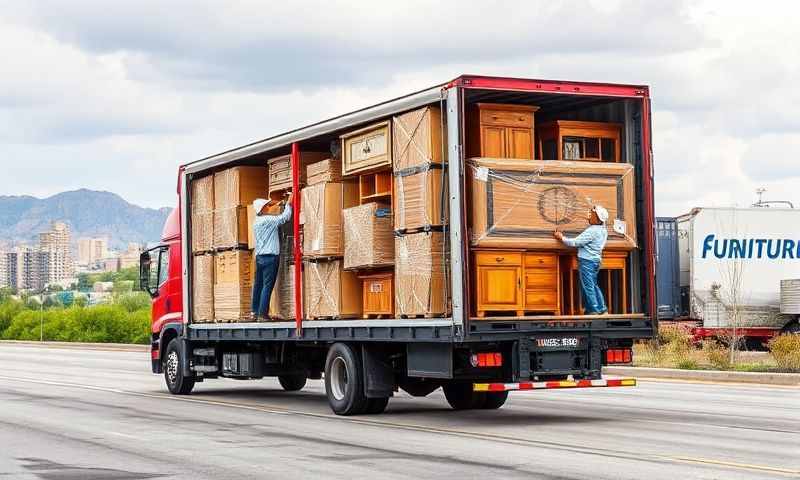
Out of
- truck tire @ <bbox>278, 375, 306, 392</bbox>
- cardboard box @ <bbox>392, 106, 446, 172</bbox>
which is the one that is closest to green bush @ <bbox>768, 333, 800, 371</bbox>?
truck tire @ <bbox>278, 375, 306, 392</bbox>

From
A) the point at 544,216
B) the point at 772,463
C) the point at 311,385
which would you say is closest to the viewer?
the point at 772,463

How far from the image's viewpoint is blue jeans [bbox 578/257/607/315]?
636 inches

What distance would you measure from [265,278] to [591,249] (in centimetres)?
551

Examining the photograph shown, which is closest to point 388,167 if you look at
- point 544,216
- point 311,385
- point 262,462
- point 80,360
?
point 544,216

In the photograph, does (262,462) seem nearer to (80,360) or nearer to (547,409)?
(547,409)

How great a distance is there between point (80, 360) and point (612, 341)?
91.7 ft

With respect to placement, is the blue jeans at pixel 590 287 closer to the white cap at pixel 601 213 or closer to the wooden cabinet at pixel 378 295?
the white cap at pixel 601 213

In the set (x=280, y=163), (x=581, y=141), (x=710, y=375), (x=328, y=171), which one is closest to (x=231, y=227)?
(x=280, y=163)

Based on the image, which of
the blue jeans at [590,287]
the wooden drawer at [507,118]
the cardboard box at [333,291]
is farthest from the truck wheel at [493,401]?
the wooden drawer at [507,118]

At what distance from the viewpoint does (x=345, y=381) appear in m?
17.8

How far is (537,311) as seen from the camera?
1614 centimetres

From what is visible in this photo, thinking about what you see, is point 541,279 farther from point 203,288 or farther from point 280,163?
point 203,288

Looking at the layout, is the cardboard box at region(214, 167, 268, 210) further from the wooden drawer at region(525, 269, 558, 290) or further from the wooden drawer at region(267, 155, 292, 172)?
the wooden drawer at region(525, 269, 558, 290)

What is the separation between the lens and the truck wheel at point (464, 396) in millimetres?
18859
